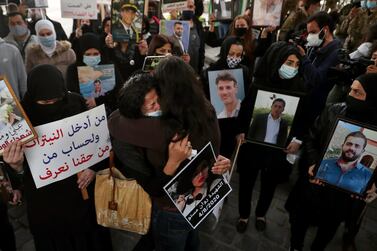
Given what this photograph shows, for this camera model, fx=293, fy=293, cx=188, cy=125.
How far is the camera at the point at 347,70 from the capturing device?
344 cm

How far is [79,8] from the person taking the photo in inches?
172

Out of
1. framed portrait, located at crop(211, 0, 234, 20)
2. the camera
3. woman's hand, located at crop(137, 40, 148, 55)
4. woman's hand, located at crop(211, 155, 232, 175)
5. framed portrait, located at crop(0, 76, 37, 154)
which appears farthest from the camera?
framed portrait, located at crop(211, 0, 234, 20)

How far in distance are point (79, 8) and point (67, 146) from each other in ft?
10.5

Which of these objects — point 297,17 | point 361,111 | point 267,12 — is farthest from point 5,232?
point 297,17

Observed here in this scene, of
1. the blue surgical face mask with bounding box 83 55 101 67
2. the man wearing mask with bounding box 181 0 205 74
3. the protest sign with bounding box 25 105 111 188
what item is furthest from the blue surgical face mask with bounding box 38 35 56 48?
the protest sign with bounding box 25 105 111 188

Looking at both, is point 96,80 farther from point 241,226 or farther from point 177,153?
point 241,226

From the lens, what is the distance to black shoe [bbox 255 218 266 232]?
319 cm

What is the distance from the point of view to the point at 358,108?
6.99ft

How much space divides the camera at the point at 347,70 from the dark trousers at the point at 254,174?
154 cm

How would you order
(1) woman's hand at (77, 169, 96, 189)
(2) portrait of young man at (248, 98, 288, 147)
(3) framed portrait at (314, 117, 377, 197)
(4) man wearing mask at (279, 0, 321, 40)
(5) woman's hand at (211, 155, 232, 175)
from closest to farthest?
(5) woman's hand at (211, 155, 232, 175), (3) framed portrait at (314, 117, 377, 197), (1) woman's hand at (77, 169, 96, 189), (2) portrait of young man at (248, 98, 288, 147), (4) man wearing mask at (279, 0, 321, 40)

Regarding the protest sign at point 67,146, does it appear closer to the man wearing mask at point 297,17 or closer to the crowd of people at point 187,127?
the crowd of people at point 187,127

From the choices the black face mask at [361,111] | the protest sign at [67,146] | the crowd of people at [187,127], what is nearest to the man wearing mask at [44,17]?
the crowd of people at [187,127]

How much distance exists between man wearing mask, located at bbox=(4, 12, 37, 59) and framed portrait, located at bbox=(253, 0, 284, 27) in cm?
347

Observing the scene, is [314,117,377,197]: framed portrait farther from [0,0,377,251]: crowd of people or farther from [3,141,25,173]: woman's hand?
[3,141,25,173]: woman's hand
